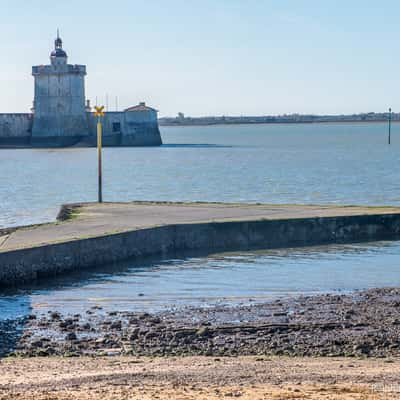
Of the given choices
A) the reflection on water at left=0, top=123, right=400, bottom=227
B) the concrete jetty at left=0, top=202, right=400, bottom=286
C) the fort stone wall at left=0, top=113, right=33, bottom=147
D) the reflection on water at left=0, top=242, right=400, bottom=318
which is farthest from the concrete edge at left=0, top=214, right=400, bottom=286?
the fort stone wall at left=0, top=113, right=33, bottom=147

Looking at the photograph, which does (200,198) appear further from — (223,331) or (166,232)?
(223,331)

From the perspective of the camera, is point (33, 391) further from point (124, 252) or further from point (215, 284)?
point (124, 252)

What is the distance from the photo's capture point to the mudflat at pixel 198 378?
11.2 metres

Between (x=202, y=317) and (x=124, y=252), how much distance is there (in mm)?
6430

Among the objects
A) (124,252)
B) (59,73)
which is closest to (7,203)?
(124,252)

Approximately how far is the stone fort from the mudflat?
82502 millimetres

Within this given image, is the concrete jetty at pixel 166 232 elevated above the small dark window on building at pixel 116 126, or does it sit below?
below

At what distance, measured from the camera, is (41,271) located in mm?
20484

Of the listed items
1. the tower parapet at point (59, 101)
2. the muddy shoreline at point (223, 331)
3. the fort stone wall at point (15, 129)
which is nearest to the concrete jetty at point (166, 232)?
the muddy shoreline at point (223, 331)

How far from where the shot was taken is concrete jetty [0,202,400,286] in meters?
20.8

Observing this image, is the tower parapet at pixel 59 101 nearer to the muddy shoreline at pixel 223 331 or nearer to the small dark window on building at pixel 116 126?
the small dark window on building at pixel 116 126

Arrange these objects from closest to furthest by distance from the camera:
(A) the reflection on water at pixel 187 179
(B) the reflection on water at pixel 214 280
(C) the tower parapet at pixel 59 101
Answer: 1. (B) the reflection on water at pixel 214 280
2. (A) the reflection on water at pixel 187 179
3. (C) the tower parapet at pixel 59 101

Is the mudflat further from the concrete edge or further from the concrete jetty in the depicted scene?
the concrete jetty

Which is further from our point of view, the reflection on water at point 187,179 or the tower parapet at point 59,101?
the tower parapet at point 59,101
